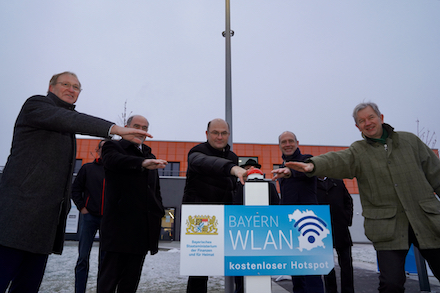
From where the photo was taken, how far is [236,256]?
61.1 inches

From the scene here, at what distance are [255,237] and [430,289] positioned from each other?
15.1 feet

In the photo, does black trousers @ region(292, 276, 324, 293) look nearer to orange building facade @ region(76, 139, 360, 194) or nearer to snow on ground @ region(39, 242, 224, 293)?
snow on ground @ region(39, 242, 224, 293)

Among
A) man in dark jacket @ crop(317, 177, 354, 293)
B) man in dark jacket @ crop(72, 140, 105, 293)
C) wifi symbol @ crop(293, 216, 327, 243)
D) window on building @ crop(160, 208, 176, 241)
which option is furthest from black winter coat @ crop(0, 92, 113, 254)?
window on building @ crop(160, 208, 176, 241)

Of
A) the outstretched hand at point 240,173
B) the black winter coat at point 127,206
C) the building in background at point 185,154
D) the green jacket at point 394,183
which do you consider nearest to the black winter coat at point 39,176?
the black winter coat at point 127,206

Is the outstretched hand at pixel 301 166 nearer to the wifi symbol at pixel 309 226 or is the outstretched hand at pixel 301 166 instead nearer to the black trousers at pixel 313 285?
the wifi symbol at pixel 309 226

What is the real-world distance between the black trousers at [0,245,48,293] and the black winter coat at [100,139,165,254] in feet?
1.77

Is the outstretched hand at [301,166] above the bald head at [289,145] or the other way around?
the other way around

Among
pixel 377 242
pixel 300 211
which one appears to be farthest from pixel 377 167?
pixel 300 211

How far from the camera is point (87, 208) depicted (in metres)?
3.85

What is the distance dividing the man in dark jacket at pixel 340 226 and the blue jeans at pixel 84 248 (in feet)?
10.4

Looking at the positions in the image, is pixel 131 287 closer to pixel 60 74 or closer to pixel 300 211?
pixel 300 211

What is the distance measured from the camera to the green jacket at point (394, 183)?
205cm

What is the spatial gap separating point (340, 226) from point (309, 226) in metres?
2.82

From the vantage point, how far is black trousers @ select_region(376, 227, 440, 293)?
198 cm
